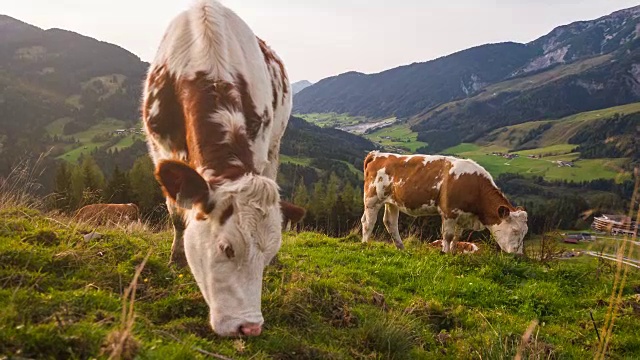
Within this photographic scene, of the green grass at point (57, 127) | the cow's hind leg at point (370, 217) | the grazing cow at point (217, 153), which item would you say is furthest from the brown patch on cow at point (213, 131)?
the green grass at point (57, 127)

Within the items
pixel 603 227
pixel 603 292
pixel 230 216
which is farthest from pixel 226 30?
pixel 603 292

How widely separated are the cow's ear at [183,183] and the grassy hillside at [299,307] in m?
1.07

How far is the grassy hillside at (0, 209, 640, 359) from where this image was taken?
3443 mm

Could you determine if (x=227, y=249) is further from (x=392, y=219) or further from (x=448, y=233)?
(x=392, y=219)

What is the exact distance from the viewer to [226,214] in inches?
154

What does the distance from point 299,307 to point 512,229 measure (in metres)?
8.35

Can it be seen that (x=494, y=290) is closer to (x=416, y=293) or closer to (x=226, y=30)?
(x=416, y=293)

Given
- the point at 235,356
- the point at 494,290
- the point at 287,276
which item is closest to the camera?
the point at 235,356

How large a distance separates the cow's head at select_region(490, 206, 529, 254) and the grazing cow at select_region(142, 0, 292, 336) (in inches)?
319

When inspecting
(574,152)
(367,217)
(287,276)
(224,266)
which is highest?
(224,266)

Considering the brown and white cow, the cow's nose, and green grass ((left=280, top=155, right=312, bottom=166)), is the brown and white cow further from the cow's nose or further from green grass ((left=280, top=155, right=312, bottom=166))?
green grass ((left=280, top=155, right=312, bottom=166))

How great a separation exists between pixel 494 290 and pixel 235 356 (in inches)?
239

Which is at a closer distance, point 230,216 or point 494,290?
point 230,216

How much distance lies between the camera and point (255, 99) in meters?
5.42
